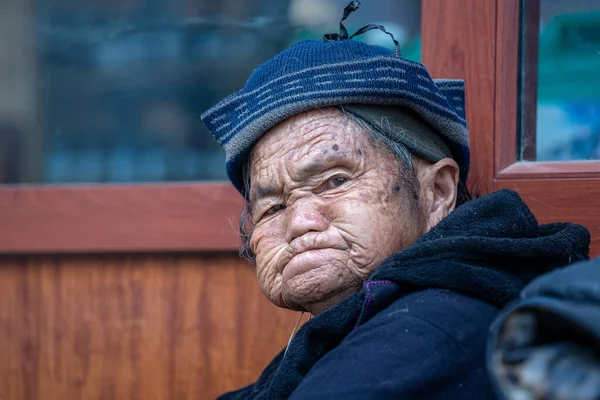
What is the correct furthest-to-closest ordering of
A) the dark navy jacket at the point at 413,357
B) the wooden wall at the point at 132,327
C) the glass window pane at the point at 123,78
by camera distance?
the glass window pane at the point at 123,78, the wooden wall at the point at 132,327, the dark navy jacket at the point at 413,357

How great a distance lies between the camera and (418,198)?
1.83 m

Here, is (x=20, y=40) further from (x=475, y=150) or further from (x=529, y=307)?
(x=529, y=307)

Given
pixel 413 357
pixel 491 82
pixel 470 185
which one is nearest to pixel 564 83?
pixel 491 82

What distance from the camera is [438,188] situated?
192 cm

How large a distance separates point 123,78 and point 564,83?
1.62 metres

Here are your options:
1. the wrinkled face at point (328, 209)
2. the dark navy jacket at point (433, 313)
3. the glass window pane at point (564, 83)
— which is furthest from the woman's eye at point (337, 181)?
the glass window pane at point (564, 83)

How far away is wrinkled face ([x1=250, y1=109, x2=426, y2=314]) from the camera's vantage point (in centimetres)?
172

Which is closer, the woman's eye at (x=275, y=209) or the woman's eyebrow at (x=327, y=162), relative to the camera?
the woman's eyebrow at (x=327, y=162)

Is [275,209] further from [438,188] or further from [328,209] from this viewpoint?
[438,188]

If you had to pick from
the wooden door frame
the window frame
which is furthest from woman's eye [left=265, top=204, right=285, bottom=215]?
the wooden door frame

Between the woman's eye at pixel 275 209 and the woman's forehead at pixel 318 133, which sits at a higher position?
the woman's forehead at pixel 318 133

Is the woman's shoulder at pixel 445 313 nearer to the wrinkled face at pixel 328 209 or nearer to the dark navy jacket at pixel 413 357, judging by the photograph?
the dark navy jacket at pixel 413 357

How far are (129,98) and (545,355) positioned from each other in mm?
2205

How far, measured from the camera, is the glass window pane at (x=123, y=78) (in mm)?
2684
